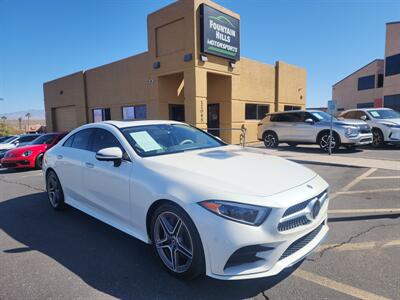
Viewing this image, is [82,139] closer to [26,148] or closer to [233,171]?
[233,171]

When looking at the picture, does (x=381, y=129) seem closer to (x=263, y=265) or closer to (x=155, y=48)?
(x=155, y=48)

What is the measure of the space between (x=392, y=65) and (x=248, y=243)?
36033 millimetres

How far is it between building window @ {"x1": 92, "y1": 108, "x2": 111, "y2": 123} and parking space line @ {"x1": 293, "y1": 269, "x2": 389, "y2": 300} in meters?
19.0

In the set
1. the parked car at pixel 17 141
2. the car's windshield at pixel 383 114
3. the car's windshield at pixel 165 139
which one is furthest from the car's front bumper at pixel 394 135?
the parked car at pixel 17 141

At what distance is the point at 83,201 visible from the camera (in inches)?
170

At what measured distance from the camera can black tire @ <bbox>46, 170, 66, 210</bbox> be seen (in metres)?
5.02

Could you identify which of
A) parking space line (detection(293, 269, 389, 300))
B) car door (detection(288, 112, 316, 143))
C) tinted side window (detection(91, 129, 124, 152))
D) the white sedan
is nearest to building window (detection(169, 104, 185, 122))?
car door (detection(288, 112, 316, 143))

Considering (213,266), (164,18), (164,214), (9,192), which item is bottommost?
(9,192)

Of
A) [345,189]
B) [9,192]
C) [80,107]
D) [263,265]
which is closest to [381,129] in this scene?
[345,189]

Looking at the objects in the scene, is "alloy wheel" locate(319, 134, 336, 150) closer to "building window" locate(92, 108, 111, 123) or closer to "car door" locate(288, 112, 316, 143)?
"car door" locate(288, 112, 316, 143)

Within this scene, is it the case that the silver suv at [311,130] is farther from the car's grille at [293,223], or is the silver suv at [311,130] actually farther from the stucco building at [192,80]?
the car's grille at [293,223]

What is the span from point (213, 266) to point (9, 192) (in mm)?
6363

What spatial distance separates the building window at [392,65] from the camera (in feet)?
99.1

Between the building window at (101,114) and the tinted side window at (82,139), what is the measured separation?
1590 cm
